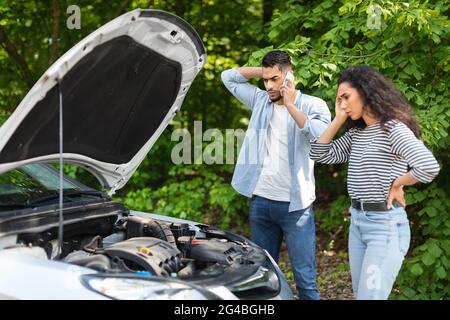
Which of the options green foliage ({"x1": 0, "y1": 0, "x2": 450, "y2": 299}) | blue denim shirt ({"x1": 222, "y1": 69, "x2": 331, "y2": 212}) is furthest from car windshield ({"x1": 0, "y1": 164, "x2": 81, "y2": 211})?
green foliage ({"x1": 0, "y1": 0, "x2": 450, "y2": 299})

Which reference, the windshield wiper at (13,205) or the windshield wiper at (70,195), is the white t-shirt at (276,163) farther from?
the windshield wiper at (13,205)

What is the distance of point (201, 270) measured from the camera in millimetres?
3617

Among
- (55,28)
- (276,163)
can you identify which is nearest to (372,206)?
(276,163)

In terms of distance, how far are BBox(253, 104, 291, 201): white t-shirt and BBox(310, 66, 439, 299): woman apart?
83 cm

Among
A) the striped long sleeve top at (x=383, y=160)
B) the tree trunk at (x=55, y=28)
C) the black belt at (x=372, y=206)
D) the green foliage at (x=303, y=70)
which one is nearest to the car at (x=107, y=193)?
the black belt at (x=372, y=206)

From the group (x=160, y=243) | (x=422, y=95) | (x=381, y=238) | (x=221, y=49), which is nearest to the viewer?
(x=381, y=238)

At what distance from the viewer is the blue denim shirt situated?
14.4 ft

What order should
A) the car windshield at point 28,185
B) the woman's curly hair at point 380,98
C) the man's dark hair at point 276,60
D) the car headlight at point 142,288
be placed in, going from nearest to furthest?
the car headlight at point 142,288
the woman's curly hair at point 380,98
the car windshield at point 28,185
the man's dark hair at point 276,60

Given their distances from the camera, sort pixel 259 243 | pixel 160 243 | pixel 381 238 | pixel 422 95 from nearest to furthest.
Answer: pixel 381 238, pixel 160 243, pixel 259 243, pixel 422 95

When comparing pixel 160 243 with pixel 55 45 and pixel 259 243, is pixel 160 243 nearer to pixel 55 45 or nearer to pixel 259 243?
pixel 259 243

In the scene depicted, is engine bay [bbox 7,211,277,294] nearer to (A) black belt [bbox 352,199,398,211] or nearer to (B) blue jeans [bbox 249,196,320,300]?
(B) blue jeans [bbox 249,196,320,300]

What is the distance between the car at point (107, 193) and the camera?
309 centimetres

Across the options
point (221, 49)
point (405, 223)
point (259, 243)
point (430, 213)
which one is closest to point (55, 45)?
point (221, 49)
